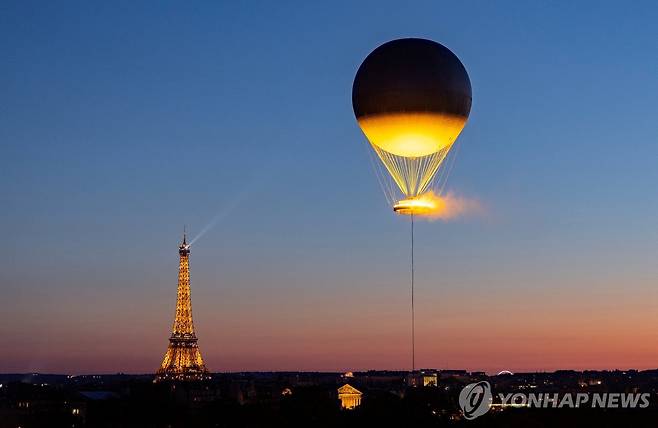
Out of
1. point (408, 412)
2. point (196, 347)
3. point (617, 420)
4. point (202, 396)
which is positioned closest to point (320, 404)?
point (408, 412)

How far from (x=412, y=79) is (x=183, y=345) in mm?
124429

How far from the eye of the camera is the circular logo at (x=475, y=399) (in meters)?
56.8

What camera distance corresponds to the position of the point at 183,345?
155m

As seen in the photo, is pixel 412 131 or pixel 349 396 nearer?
pixel 412 131

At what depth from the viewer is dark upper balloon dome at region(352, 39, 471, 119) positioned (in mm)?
34469

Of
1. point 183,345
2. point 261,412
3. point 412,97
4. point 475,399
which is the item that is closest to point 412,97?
point 412,97

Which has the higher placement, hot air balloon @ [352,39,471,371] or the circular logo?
hot air balloon @ [352,39,471,371]

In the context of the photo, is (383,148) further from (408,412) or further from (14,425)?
(14,425)

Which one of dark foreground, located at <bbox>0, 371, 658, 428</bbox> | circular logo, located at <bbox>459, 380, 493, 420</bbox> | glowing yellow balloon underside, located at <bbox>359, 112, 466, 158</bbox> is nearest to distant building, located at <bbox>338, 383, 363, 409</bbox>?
dark foreground, located at <bbox>0, 371, 658, 428</bbox>

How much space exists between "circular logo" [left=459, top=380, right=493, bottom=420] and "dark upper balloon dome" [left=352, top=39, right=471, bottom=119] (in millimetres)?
22550

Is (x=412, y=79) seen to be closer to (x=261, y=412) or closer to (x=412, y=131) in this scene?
(x=412, y=131)

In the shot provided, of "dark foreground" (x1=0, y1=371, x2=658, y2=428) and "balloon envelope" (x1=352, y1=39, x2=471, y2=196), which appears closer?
"balloon envelope" (x1=352, y1=39, x2=471, y2=196)

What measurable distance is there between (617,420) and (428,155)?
42482mm

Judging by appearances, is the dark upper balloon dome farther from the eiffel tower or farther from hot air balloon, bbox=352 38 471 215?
the eiffel tower
